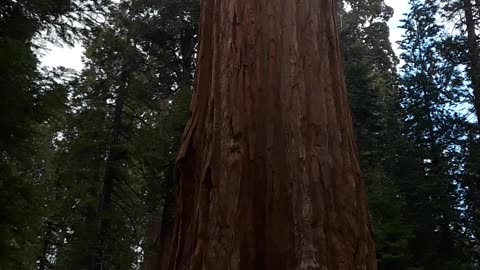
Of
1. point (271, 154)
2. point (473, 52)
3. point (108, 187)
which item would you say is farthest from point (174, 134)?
point (473, 52)

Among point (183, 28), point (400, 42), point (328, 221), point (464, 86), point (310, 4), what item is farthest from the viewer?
point (400, 42)

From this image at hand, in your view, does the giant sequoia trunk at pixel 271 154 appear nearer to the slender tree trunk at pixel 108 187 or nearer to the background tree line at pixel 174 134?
the background tree line at pixel 174 134

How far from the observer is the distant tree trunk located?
16531 mm

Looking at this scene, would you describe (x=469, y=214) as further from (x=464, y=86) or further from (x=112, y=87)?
(x=112, y=87)

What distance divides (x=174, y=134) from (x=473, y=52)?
10.6 meters

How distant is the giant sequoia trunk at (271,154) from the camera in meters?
3.57

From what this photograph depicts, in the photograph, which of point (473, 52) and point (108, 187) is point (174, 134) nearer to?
point (108, 187)

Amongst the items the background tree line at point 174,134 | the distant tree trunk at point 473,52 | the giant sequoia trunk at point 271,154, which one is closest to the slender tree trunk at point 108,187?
the background tree line at point 174,134

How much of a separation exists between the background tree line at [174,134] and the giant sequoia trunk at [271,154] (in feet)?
24.8

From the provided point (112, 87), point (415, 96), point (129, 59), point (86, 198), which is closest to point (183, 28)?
point (129, 59)

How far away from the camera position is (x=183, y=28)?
15.6 m

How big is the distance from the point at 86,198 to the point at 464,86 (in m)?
12.9

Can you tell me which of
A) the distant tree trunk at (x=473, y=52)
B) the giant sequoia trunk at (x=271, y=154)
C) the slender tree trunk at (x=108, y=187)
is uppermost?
the distant tree trunk at (x=473, y=52)

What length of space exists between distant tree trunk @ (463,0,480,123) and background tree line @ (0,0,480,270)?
36mm
